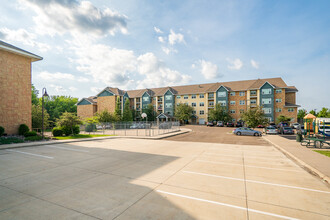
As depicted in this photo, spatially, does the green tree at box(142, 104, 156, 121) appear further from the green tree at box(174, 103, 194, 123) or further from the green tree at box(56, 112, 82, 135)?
the green tree at box(56, 112, 82, 135)

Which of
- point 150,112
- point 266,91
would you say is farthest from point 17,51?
point 266,91

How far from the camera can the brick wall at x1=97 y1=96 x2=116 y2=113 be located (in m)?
60.4

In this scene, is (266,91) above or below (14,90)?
above

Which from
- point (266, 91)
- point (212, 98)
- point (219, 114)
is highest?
point (266, 91)

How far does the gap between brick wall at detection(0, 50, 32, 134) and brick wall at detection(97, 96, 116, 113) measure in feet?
127

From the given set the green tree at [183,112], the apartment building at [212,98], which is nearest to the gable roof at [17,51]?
the apartment building at [212,98]

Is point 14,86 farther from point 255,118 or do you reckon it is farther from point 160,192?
point 255,118

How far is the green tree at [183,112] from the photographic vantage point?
191 ft

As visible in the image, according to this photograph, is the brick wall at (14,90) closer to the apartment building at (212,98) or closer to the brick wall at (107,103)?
the brick wall at (107,103)

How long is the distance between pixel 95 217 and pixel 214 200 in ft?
10.3

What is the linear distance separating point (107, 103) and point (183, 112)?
28.1 m

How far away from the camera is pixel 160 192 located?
5.18m

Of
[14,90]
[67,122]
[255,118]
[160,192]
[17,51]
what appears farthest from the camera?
[255,118]

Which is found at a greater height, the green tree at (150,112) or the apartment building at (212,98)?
the apartment building at (212,98)
